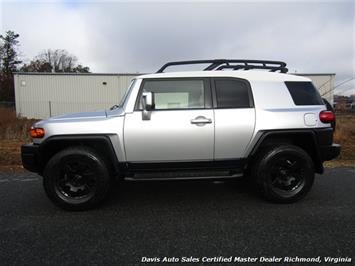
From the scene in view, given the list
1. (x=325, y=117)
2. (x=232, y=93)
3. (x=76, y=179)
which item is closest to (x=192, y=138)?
(x=232, y=93)

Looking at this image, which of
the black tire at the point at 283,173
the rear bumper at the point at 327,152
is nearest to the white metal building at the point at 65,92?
the black tire at the point at 283,173

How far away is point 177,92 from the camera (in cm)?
388

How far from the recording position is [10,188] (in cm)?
475

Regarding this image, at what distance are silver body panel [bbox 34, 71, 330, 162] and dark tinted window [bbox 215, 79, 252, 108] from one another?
0.10m

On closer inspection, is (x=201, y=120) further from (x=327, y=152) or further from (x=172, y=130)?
(x=327, y=152)

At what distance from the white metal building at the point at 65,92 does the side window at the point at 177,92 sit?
816 inches

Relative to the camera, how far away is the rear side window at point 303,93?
12.9ft

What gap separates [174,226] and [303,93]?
2605 millimetres

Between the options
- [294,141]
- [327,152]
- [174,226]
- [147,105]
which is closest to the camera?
[174,226]

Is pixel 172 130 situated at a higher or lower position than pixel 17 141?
higher

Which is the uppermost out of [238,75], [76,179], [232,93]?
[238,75]

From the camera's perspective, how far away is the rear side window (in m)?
3.94

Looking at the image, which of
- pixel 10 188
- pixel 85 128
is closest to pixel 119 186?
pixel 85 128

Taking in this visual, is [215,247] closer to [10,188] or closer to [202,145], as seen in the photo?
[202,145]
